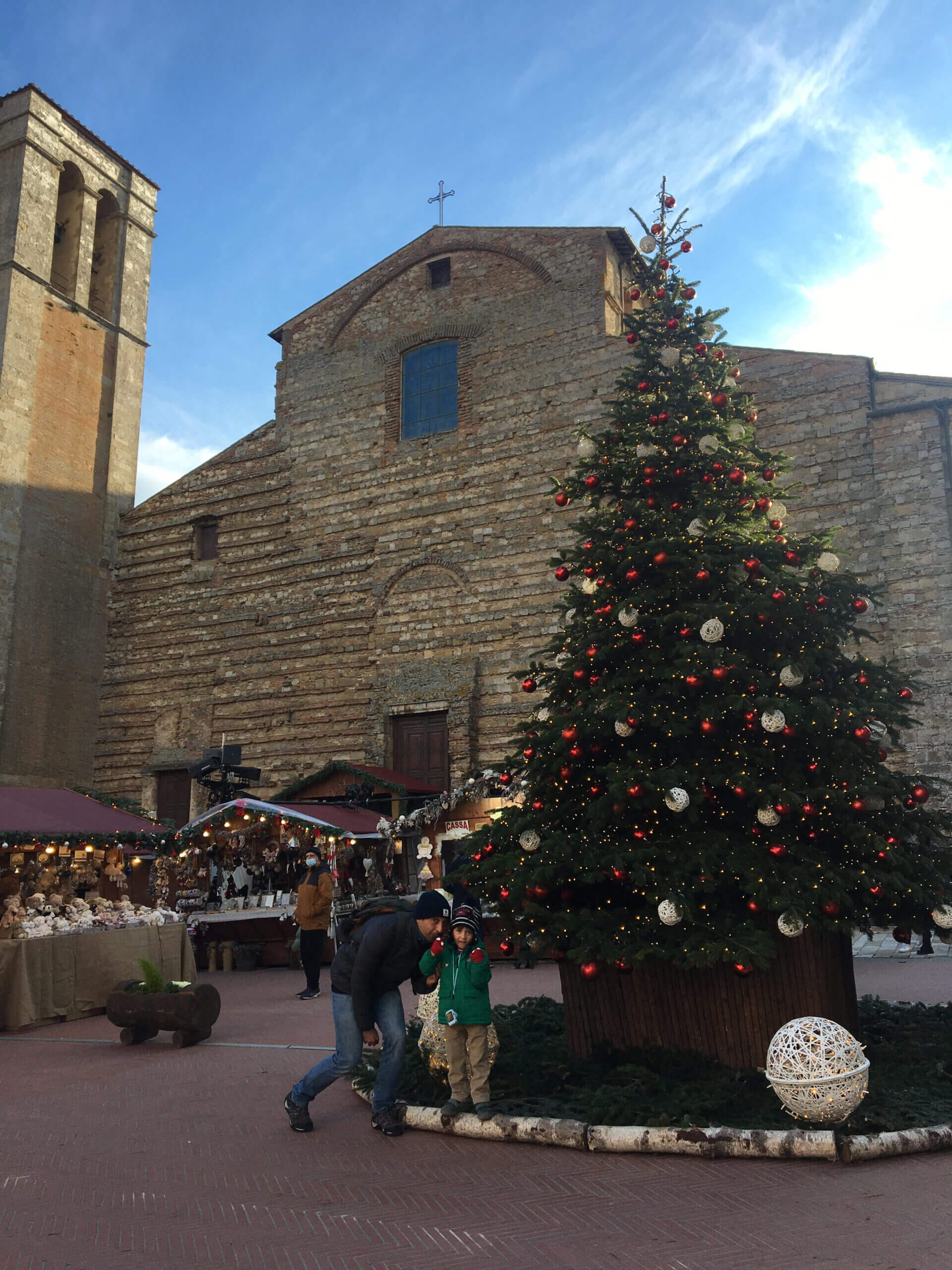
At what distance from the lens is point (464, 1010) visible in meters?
5.76

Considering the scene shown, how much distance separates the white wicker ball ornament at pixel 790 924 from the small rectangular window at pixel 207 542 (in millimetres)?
19539

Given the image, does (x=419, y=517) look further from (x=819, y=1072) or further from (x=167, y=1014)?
(x=819, y=1072)

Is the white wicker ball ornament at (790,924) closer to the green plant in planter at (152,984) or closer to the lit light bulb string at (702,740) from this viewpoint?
the lit light bulb string at (702,740)

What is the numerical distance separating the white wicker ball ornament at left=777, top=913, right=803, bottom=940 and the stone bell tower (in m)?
17.6

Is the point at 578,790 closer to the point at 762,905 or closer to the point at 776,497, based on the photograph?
the point at 762,905

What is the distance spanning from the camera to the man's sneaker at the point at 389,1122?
222 inches

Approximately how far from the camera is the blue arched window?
21.5 m

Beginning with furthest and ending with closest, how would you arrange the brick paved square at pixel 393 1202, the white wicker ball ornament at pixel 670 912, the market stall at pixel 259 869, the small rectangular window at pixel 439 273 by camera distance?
the small rectangular window at pixel 439 273, the market stall at pixel 259 869, the white wicker ball ornament at pixel 670 912, the brick paved square at pixel 393 1202

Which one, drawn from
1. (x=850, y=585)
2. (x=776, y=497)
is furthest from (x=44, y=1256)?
(x=776, y=497)

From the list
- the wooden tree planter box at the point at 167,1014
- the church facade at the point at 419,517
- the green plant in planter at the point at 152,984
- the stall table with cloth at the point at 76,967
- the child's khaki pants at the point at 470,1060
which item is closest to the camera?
the child's khaki pants at the point at 470,1060

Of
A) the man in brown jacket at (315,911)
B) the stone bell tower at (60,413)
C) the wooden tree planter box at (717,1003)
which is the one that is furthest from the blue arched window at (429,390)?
the wooden tree planter box at (717,1003)

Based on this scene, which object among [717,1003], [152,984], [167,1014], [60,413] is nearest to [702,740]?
[717,1003]

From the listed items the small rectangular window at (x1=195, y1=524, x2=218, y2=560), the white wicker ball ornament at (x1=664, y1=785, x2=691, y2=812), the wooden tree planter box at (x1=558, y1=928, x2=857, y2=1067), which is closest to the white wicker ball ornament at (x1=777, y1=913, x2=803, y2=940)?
the wooden tree planter box at (x1=558, y1=928, x2=857, y2=1067)

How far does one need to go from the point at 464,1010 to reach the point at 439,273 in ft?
65.1
